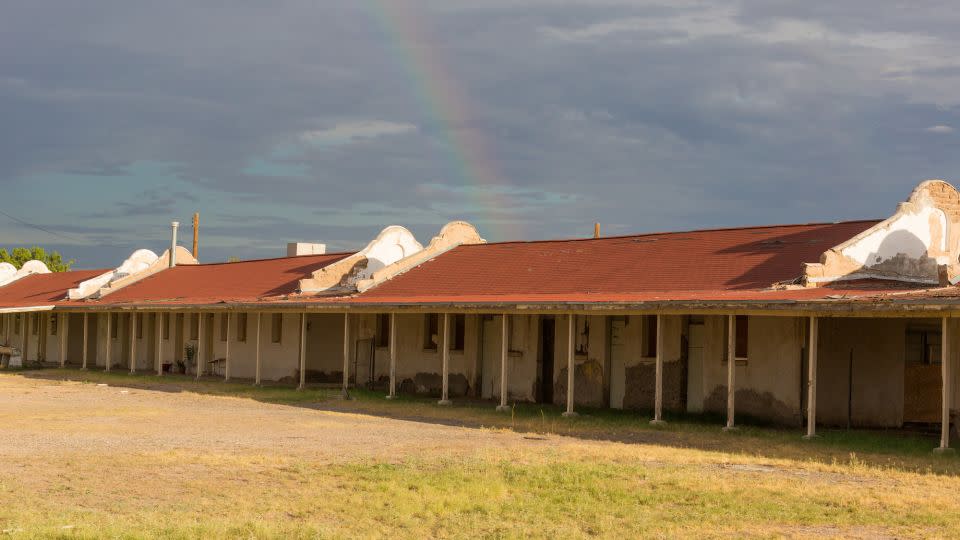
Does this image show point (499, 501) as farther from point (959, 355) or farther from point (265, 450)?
point (959, 355)

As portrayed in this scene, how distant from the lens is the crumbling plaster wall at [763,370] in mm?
21250

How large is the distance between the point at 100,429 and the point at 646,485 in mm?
10184

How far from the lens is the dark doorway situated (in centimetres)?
2673

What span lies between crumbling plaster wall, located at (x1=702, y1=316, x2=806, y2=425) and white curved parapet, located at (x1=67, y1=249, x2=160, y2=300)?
29.0 meters

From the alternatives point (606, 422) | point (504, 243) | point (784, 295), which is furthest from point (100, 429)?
point (504, 243)

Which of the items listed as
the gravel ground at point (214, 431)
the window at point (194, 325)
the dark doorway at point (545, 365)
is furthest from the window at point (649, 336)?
the window at point (194, 325)

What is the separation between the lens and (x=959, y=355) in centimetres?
1938

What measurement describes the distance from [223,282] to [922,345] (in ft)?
83.5

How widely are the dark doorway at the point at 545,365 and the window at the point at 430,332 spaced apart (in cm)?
394

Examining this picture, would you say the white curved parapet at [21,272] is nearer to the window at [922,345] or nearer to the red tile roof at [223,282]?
the red tile roof at [223,282]

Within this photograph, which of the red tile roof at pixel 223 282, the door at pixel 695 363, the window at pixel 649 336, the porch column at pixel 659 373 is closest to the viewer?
the porch column at pixel 659 373

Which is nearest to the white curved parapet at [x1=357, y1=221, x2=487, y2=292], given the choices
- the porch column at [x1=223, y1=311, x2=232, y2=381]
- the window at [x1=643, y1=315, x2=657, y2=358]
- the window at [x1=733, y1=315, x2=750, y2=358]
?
the porch column at [x1=223, y1=311, x2=232, y2=381]

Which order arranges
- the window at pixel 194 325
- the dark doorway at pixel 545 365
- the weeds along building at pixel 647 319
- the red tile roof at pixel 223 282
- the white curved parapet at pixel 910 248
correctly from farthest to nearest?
1. the window at pixel 194 325
2. the red tile roof at pixel 223 282
3. the dark doorway at pixel 545 365
4. the white curved parapet at pixel 910 248
5. the weeds along building at pixel 647 319

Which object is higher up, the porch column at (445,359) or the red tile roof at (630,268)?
the red tile roof at (630,268)
